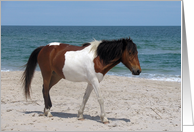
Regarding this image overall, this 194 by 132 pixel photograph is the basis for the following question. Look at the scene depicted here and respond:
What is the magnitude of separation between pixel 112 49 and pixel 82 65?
2.23ft

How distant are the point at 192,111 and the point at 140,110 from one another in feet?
6.29

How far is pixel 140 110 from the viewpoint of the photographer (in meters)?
6.04

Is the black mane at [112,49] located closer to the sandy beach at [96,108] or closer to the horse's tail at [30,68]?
the sandy beach at [96,108]

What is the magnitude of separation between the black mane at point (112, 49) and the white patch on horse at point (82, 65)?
145mm

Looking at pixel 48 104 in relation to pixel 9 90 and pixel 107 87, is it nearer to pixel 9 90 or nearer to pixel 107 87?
pixel 9 90

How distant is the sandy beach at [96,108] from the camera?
4.77m

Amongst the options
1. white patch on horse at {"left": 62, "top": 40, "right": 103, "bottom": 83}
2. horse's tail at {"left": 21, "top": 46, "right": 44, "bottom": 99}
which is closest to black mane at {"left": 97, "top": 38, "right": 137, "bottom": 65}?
white patch on horse at {"left": 62, "top": 40, "right": 103, "bottom": 83}

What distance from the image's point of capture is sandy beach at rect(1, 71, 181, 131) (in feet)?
15.6

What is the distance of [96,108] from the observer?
623 centimetres

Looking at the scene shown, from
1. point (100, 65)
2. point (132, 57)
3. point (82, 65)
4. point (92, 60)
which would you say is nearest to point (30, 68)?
point (82, 65)

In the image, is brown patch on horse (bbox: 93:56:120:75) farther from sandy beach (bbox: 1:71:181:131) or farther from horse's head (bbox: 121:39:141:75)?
sandy beach (bbox: 1:71:181:131)

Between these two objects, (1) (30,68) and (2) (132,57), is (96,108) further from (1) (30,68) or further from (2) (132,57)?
(2) (132,57)

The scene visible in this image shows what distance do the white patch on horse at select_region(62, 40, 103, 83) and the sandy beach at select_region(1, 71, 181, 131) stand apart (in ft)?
3.10

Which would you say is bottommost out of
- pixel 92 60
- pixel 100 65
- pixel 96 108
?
pixel 96 108
